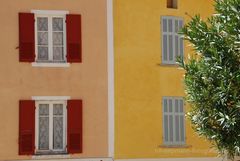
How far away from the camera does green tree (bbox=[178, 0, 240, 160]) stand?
A: 11312 mm

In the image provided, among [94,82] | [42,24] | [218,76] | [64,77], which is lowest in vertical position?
[218,76]

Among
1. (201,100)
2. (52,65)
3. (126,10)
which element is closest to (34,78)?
(52,65)

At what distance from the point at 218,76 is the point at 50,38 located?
32.6 feet

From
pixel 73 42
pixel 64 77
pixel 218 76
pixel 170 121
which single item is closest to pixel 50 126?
pixel 64 77

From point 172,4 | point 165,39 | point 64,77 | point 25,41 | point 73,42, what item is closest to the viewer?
point 25,41

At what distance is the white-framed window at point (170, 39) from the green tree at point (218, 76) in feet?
30.8

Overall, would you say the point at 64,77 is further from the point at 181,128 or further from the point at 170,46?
the point at 181,128

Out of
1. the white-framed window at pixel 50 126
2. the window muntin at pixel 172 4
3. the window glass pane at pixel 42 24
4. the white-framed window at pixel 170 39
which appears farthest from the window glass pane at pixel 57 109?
the window muntin at pixel 172 4

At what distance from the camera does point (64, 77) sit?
2055cm

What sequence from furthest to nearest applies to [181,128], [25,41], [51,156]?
1. [181,128]
2. [25,41]
3. [51,156]

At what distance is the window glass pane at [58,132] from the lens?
66.9 ft

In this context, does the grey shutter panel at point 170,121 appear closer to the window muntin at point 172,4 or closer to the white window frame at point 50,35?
the window muntin at point 172,4

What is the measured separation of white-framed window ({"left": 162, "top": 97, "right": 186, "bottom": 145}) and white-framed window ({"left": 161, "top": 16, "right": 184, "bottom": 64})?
4.14ft

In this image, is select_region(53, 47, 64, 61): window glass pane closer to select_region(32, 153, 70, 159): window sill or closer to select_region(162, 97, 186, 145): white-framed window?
select_region(32, 153, 70, 159): window sill
